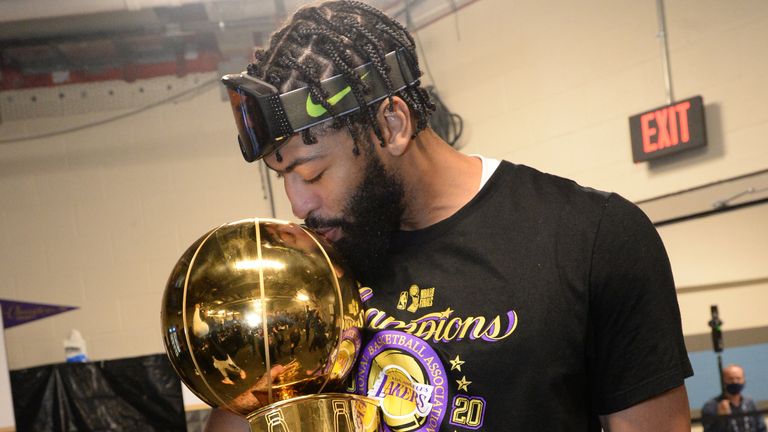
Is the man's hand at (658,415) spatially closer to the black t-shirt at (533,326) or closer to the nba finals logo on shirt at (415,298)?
the black t-shirt at (533,326)

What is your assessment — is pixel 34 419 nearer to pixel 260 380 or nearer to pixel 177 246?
pixel 177 246

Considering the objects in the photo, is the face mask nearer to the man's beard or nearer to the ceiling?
the ceiling

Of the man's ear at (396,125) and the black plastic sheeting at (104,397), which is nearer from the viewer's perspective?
the man's ear at (396,125)

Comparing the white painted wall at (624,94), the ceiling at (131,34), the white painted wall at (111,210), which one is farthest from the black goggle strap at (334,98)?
the white painted wall at (111,210)

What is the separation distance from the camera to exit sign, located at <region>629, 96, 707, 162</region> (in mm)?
3785

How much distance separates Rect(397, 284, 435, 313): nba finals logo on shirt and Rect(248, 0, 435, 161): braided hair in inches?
8.6

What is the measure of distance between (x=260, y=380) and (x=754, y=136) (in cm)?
329

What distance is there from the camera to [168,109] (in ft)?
17.9

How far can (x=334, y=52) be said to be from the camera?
1.16 meters

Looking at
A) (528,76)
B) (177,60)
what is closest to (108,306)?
(177,60)

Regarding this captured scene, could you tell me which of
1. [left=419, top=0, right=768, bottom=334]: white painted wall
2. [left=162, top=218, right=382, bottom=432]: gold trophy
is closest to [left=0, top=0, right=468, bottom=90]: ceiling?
[left=419, top=0, right=768, bottom=334]: white painted wall

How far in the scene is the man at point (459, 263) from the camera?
1.08 metres

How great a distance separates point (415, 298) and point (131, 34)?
4.53 m

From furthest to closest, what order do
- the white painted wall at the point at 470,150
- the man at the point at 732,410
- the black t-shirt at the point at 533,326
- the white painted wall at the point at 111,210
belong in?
the white painted wall at the point at 111,210 < the white painted wall at the point at 470,150 < the man at the point at 732,410 < the black t-shirt at the point at 533,326
